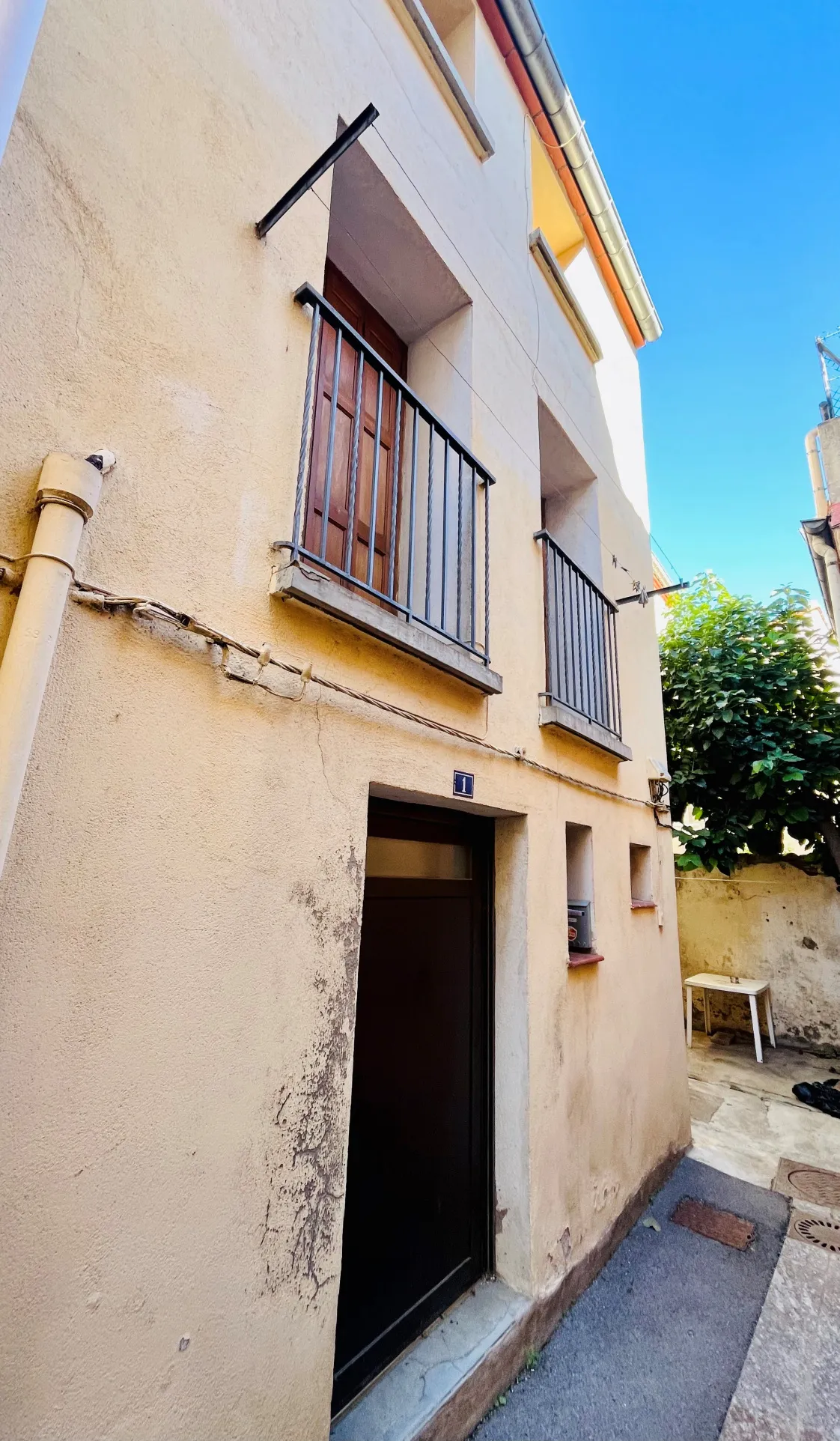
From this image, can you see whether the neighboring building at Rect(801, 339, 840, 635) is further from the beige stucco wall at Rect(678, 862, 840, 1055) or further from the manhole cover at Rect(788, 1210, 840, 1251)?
the manhole cover at Rect(788, 1210, 840, 1251)

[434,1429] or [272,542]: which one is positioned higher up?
[272,542]

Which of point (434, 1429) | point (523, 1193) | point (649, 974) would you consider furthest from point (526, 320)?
point (434, 1429)

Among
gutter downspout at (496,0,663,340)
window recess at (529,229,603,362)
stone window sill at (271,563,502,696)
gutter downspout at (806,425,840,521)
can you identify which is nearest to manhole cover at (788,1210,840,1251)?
stone window sill at (271,563,502,696)

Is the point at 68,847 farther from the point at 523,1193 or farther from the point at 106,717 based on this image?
the point at 523,1193

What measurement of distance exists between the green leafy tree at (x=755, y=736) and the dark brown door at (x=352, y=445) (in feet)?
18.0

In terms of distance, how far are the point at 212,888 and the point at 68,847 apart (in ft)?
1.24

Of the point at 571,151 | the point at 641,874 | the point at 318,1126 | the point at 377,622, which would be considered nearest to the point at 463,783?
the point at 377,622

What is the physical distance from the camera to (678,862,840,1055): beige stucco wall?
7176 mm

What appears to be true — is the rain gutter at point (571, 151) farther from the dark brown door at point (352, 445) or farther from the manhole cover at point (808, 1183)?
the manhole cover at point (808, 1183)

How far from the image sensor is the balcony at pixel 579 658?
11.6ft

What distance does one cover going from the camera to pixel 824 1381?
8.32 feet

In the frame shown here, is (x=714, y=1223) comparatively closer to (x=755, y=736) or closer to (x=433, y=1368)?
(x=433, y=1368)

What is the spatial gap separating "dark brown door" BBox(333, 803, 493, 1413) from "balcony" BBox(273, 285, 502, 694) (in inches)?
34.3

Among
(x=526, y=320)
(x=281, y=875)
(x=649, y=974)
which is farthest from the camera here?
(x=649, y=974)
